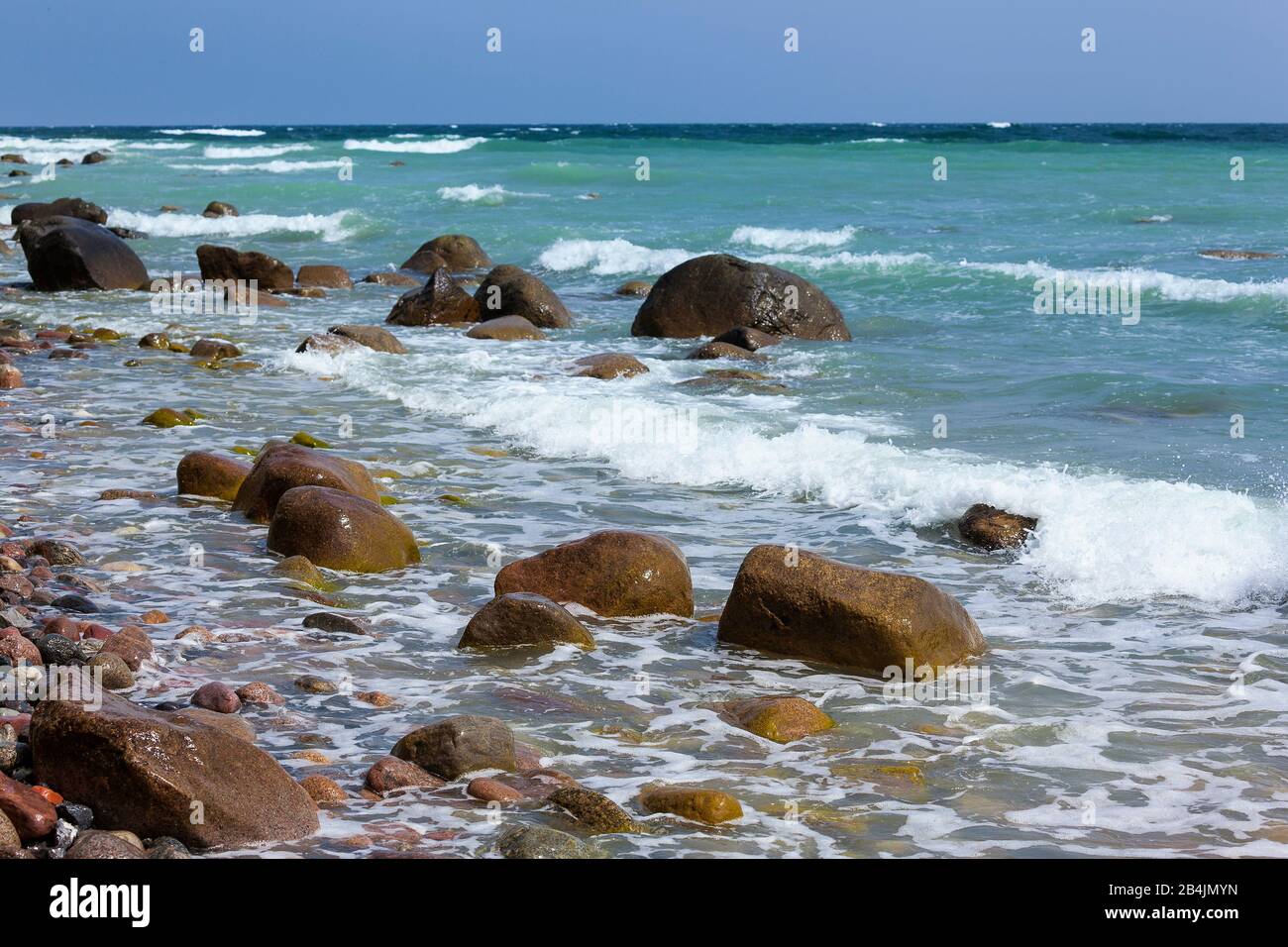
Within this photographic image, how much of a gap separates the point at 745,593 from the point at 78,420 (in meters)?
6.61

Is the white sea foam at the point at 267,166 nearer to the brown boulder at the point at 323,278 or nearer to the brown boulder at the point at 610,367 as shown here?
the brown boulder at the point at 323,278

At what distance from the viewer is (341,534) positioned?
7113mm

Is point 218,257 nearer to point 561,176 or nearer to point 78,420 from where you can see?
point 78,420

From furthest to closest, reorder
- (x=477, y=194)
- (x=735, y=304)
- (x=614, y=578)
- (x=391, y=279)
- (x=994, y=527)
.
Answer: (x=477, y=194)
(x=391, y=279)
(x=735, y=304)
(x=994, y=527)
(x=614, y=578)

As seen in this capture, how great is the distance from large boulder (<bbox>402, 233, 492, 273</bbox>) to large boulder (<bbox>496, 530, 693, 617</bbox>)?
16564mm

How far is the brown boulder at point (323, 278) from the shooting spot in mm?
20641

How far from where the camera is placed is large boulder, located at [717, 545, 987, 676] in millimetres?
5934

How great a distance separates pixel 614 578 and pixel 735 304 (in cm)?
945

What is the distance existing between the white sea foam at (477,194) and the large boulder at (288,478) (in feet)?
92.6

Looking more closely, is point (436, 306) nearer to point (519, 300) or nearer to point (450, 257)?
point (519, 300)

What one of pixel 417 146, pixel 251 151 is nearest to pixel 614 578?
pixel 251 151

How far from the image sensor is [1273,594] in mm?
7051

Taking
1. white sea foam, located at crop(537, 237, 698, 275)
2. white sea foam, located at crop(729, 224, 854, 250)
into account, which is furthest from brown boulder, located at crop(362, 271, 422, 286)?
white sea foam, located at crop(729, 224, 854, 250)
